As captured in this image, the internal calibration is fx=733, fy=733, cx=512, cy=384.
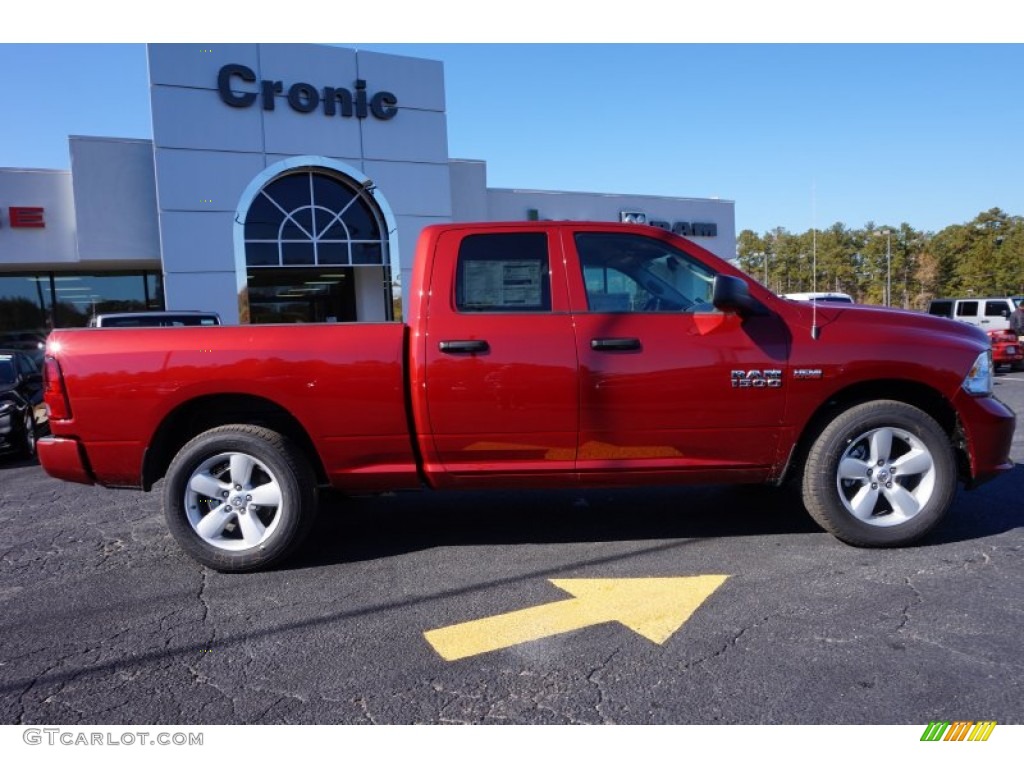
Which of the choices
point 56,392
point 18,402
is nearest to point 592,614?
point 56,392

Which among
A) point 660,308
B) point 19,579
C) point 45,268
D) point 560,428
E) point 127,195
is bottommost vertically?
point 19,579

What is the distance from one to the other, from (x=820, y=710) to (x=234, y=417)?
3417 millimetres

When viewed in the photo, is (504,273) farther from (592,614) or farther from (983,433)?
(983,433)

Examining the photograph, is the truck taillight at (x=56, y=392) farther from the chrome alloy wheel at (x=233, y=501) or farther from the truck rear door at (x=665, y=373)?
the truck rear door at (x=665, y=373)

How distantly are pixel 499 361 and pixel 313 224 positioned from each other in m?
15.1

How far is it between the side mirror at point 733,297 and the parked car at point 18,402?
27.3ft

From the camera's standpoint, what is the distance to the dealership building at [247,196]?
54.4 feet

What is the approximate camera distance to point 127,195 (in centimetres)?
1705

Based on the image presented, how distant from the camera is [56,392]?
4090 mm

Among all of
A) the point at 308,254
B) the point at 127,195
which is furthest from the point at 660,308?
the point at 127,195

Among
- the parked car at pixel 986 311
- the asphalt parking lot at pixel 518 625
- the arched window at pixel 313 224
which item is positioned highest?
the arched window at pixel 313 224

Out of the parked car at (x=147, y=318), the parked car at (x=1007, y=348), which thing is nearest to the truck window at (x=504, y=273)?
the parked car at (x=147, y=318)

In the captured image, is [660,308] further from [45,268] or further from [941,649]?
[45,268]

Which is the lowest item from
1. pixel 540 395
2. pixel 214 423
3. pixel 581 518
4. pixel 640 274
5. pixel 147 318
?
pixel 581 518
